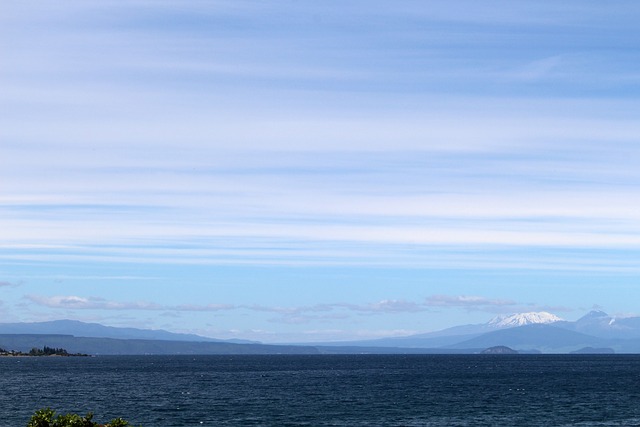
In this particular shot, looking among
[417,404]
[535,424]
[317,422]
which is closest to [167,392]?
[417,404]

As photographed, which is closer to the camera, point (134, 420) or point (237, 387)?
point (134, 420)

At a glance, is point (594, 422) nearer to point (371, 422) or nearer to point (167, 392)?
point (371, 422)

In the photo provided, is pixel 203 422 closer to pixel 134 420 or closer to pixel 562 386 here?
pixel 134 420

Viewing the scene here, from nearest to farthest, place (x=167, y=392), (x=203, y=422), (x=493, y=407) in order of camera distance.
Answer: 1. (x=203, y=422)
2. (x=493, y=407)
3. (x=167, y=392)

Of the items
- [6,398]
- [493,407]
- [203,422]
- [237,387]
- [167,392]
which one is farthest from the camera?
[237,387]

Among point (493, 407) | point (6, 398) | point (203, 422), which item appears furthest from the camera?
point (6, 398)

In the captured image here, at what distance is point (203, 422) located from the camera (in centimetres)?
11331

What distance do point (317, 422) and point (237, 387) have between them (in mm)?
78846

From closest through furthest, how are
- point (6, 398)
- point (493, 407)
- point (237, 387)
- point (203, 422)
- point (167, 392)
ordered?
point (203, 422), point (493, 407), point (6, 398), point (167, 392), point (237, 387)

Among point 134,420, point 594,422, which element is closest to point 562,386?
point 594,422

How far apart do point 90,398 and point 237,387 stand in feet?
137

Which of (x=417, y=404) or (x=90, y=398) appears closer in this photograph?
(x=417, y=404)

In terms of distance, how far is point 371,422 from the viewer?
4532 inches

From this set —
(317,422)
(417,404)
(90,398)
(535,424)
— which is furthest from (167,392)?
(535,424)
